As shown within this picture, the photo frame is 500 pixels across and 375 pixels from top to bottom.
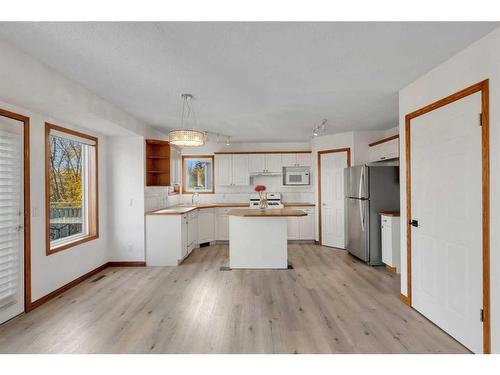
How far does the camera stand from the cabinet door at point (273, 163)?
6.23 metres

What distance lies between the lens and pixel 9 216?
8.62ft

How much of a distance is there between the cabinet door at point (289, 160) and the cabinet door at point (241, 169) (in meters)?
0.88

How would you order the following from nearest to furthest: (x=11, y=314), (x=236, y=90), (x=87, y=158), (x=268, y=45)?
(x=268, y=45) → (x=11, y=314) → (x=236, y=90) → (x=87, y=158)

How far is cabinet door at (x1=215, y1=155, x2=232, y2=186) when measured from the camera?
6.27 meters

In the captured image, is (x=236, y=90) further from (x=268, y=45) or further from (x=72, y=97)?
(x=72, y=97)

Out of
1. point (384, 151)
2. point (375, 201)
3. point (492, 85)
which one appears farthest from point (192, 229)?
point (492, 85)

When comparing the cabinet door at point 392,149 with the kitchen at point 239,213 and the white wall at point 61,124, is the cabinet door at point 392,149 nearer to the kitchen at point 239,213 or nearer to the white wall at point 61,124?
the kitchen at point 239,213

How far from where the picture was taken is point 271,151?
247 inches

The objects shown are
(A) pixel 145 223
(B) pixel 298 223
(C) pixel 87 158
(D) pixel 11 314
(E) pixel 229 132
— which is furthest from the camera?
(B) pixel 298 223

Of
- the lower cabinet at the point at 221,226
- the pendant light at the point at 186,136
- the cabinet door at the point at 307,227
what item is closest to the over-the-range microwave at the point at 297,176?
the cabinet door at the point at 307,227

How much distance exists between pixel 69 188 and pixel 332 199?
467cm

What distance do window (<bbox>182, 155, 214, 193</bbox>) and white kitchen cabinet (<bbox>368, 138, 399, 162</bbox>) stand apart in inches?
141

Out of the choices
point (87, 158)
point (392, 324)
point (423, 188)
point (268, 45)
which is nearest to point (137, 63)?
point (268, 45)

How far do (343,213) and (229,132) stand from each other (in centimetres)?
284
